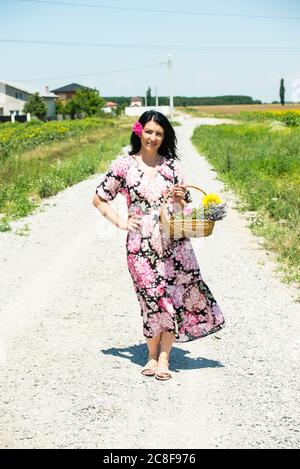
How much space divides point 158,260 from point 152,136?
838 mm

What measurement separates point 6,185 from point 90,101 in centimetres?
7905

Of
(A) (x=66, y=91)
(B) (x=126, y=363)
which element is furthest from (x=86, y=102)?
(B) (x=126, y=363)

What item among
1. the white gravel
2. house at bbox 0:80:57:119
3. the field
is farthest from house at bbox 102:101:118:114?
the white gravel

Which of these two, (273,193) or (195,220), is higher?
(195,220)

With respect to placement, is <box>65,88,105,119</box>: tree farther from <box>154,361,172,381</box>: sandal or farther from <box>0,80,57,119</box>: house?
<box>154,361,172,381</box>: sandal

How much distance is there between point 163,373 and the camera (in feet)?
16.1

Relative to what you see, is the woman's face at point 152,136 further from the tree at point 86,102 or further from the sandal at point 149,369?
the tree at point 86,102

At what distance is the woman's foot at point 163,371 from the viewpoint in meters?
4.91

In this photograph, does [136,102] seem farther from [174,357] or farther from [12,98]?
[174,357]

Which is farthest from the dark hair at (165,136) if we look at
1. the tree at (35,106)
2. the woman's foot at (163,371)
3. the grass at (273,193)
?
the tree at (35,106)

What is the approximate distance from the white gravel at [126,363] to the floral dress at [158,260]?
470mm

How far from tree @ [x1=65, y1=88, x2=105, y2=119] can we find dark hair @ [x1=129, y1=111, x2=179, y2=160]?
296ft

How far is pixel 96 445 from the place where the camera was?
3.91 metres

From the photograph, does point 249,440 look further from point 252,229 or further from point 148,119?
point 252,229
